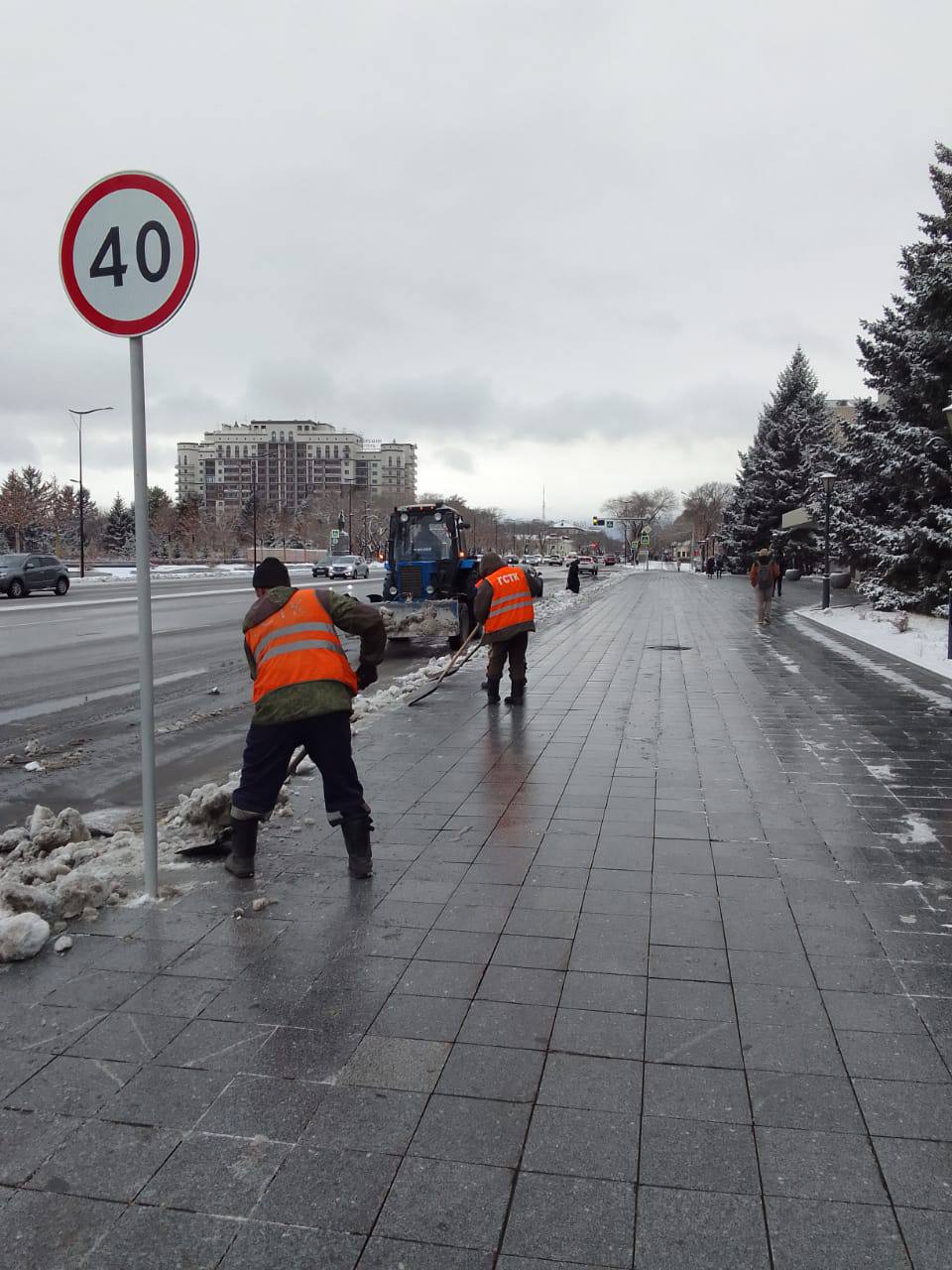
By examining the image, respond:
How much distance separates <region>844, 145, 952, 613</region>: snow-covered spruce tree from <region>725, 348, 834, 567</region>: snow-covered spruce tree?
24.2 meters

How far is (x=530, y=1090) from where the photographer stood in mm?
2725

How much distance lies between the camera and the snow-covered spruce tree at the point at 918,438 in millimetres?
19773

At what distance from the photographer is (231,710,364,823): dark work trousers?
441 centimetres

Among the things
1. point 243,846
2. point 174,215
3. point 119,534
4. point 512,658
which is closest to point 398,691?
point 512,658

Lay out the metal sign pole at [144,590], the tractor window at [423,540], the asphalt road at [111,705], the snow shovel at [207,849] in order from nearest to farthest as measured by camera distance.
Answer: the metal sign pole at [144,590]
the snow shovel at [207,849]
the asphalt road at [111,705]
the tractor window at [423,540]

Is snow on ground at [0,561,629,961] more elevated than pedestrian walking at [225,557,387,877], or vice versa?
pedestrian walking at [225,557,387,877]

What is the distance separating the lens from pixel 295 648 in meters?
4.42

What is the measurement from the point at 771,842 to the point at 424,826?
1999 mm

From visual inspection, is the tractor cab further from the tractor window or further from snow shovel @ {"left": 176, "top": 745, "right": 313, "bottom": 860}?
snow shovel @ {"left": 176, "top": 745, "right": 313, "bottom": 860}

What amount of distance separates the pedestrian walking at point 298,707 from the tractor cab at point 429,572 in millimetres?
11443

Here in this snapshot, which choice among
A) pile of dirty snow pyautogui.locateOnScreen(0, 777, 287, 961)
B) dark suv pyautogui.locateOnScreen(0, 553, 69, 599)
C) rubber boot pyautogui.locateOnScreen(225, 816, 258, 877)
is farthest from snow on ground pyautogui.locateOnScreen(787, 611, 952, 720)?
dark suv pyautogui.locateOnScreen(0, 553, 69, 599)

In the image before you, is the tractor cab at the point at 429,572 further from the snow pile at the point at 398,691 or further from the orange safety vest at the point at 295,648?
the orange safety vest at the point at 295,648

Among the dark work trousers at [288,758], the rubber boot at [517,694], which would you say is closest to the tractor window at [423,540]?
the rubber boot at [517,694]

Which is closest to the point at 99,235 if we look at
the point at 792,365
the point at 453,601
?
the point at 453,601
